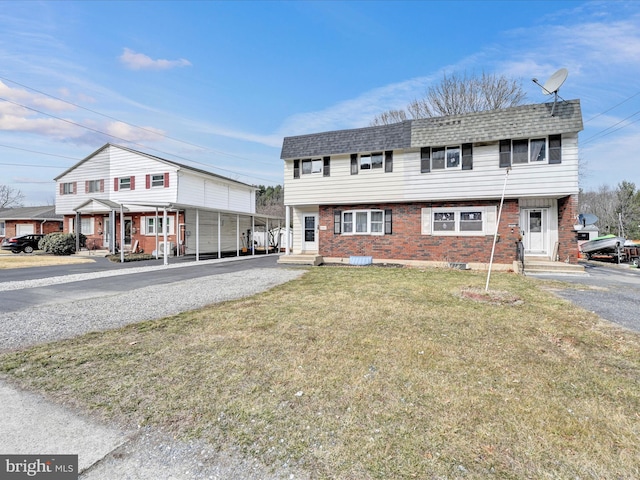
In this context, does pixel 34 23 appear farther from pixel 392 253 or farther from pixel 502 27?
pixel 502 27

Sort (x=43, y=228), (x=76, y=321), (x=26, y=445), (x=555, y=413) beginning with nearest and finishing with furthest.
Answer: (x=26, y=445) → (x=555, y=413) → (x=76, y=321) → (x=43, y=228)

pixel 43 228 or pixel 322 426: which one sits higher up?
pixel 43 228

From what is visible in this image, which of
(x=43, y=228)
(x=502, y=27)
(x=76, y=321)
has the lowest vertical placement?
(x=76, y=321)

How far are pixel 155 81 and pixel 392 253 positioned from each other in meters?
18.0

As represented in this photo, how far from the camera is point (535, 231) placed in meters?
13.7

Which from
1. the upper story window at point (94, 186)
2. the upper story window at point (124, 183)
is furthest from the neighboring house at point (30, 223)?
the upper story window at point (124, 183)

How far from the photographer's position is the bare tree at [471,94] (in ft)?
73.2

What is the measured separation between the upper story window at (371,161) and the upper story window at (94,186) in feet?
70.8

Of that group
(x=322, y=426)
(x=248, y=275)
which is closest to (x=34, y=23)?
(x=248, y=275)

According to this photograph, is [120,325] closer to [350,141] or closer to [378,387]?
[378,387]

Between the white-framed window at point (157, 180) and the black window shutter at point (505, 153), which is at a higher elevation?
the white-framed window at point (157, 180)

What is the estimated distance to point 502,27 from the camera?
13.2 m

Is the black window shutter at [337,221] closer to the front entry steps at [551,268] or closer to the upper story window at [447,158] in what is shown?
the upper story window at [447,158]

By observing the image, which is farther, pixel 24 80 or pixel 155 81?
pixel 155 81
